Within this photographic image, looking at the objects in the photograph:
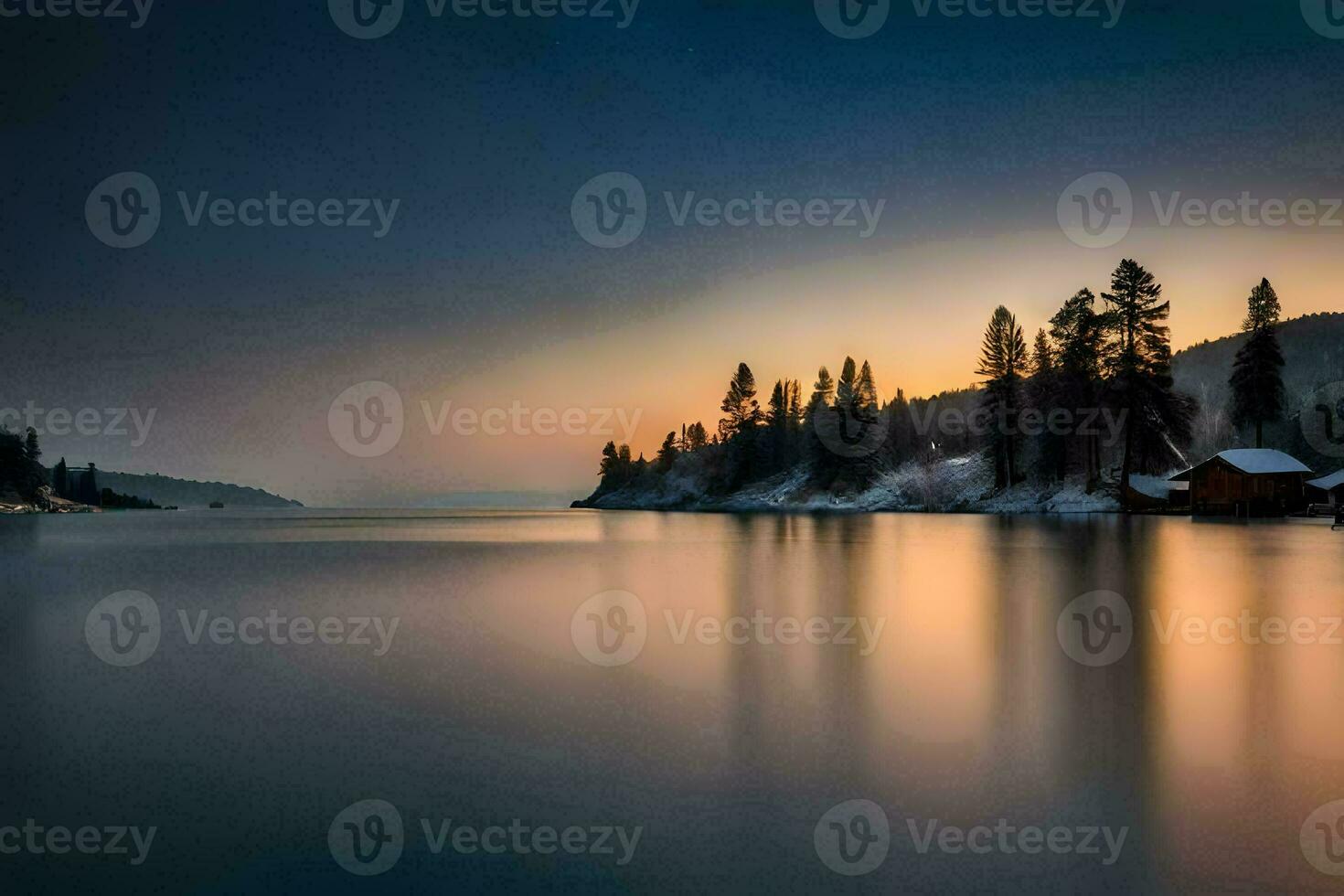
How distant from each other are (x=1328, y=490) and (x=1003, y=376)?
3637 cm

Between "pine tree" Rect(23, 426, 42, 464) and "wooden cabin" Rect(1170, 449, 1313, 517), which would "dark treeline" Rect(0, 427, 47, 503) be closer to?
"pine tree" Rect(23, 426, 42, 464)

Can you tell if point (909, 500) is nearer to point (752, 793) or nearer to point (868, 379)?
point (868, 379)

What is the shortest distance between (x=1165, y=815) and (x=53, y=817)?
36.9 ft

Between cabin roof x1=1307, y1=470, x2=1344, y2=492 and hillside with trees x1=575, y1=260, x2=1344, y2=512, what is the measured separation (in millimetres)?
8834

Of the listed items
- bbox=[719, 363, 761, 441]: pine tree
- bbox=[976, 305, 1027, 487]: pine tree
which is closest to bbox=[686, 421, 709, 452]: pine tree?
bbox=[719, 363, 761, 441]: pine tree

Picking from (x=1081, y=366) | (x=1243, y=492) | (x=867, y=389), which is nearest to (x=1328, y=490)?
(x=1243, y=492)

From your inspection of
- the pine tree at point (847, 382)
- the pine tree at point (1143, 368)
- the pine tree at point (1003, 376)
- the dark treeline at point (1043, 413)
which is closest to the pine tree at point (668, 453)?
the dark treeline at point (1043, 413)

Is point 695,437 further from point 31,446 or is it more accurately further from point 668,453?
point 31,446

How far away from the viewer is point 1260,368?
76.8m

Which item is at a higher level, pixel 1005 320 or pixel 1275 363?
pixel 1005 320

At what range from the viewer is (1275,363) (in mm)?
76875

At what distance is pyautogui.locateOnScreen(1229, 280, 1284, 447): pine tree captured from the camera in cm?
7644

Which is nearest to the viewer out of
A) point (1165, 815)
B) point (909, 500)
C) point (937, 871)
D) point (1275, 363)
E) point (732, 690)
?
point (937, 871)

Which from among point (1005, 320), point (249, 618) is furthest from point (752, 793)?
point (1005, 320)
